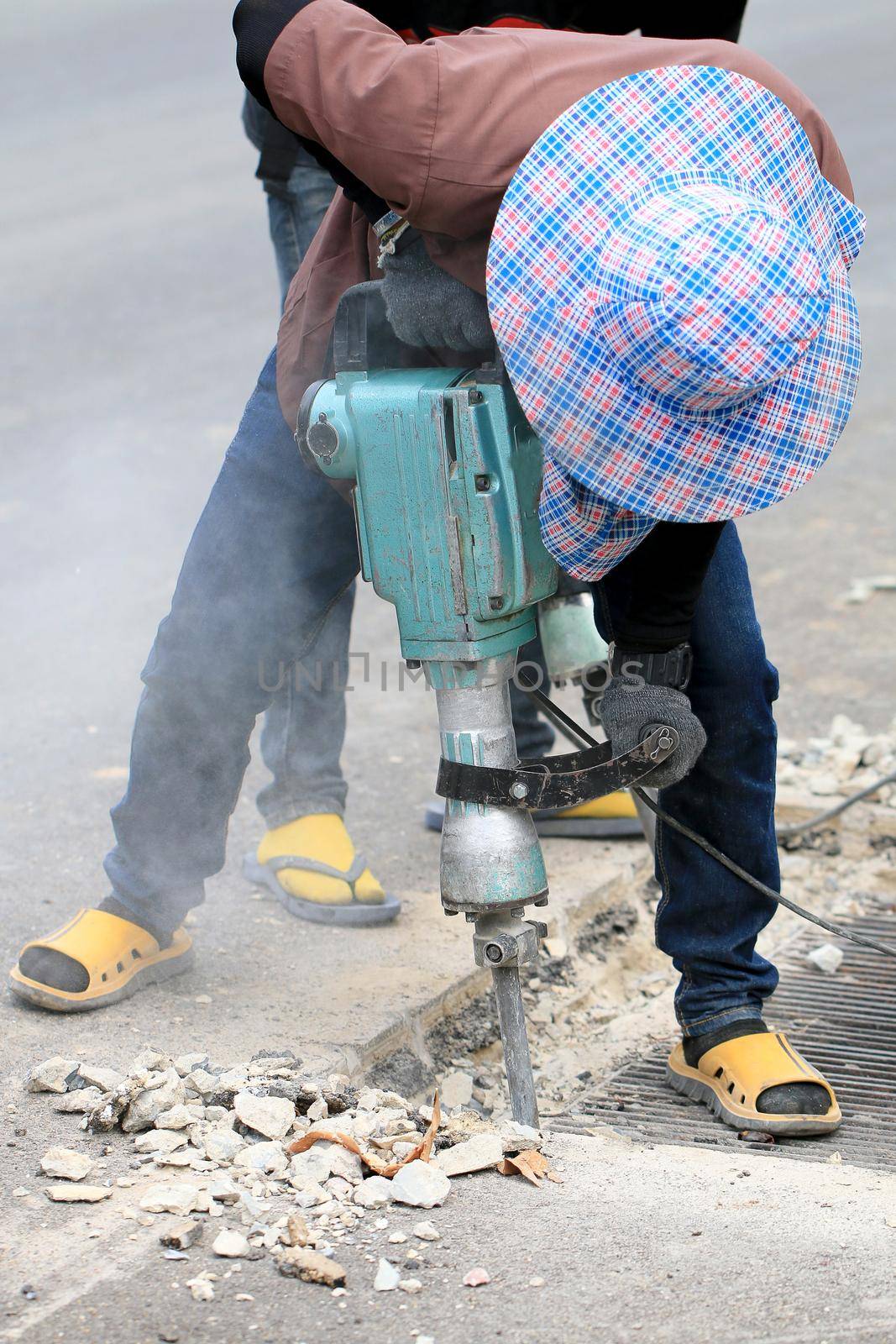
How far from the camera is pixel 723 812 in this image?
2.10 meters

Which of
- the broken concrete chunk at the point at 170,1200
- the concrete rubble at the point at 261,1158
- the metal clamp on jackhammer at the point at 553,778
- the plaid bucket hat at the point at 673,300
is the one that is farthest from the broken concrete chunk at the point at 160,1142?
the plaid bucket hat at the point at 673,300

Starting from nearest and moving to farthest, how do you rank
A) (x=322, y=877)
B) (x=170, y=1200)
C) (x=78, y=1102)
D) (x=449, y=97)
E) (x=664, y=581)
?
1. (x=449, y=97)
2. (x=170, y=1200)
3. (x=664, y=581)
4. (x=78, y=1102)
5. (x=322, y=877)

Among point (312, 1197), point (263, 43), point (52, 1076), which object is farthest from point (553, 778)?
point (263, 43)

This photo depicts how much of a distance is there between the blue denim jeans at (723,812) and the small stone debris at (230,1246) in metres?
0.85

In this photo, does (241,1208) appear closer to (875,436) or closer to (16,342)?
(875,436)

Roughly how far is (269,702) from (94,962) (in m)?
0.49

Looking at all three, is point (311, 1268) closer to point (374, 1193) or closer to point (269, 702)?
point (374, 1193)

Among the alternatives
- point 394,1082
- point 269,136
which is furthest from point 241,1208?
point 269,136

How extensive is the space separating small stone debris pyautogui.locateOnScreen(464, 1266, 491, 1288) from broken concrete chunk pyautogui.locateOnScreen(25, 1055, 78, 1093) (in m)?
0.69

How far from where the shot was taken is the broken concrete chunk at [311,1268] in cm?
153

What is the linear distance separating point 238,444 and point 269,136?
0.97 meters

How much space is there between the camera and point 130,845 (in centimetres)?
230

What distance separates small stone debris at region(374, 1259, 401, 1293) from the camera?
1.53m

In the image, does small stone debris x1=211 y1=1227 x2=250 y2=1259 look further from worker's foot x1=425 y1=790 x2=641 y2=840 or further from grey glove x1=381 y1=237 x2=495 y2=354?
worker's foot x1=425 y1=790 x2=641 y2=840
